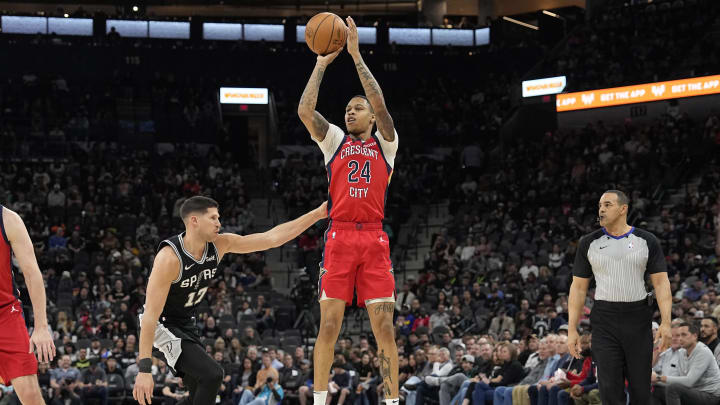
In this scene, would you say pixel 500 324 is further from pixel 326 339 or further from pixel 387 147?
pixel 326 339

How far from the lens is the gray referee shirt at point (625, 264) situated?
303 inches

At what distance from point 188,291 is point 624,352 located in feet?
11.8

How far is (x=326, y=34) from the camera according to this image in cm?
725

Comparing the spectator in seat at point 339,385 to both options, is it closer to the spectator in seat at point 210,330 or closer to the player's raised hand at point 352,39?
the spectator in seat at point 210,330

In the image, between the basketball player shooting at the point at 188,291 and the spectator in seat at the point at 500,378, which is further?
the spectator in seat at the point at 500,378

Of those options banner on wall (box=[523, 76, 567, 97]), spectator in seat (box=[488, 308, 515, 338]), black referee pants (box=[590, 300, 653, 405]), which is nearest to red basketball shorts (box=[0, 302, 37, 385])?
black referee pants (box=[590, 300, 653, 405])

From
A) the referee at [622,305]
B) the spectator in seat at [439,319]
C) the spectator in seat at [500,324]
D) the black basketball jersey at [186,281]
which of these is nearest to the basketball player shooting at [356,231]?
the black basketball jersey at [186,281]

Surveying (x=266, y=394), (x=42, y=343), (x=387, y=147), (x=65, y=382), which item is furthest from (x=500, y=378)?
(x=42, y=343)

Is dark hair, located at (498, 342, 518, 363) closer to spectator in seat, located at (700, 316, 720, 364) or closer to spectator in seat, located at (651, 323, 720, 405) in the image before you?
spectator in seat, located at (700, 316, 720, 364)

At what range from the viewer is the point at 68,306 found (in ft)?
64.5

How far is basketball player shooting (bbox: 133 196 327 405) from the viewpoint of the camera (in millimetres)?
6840

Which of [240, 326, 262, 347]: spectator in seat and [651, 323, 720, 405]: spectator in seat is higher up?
[651, 323, 720, 405]: spectator in seat

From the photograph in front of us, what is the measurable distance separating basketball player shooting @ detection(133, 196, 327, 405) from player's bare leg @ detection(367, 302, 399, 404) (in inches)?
35.7

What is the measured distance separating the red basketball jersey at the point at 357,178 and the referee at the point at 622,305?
198 centimetres
